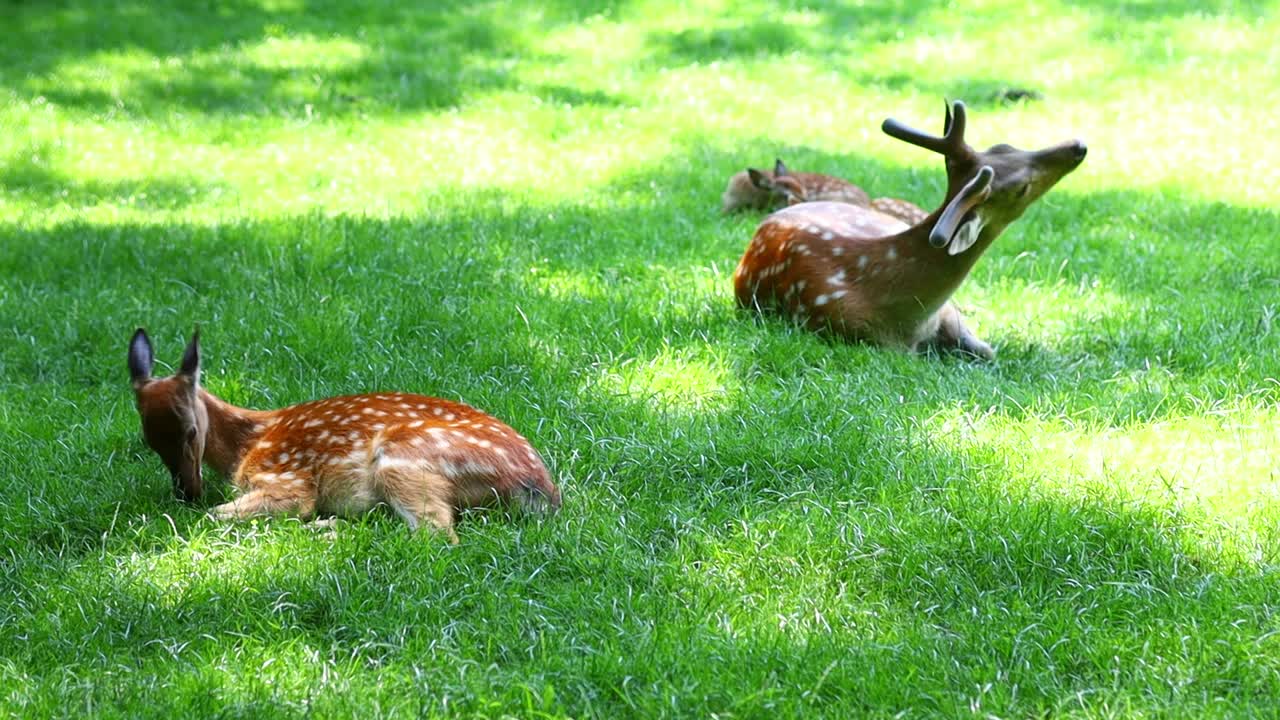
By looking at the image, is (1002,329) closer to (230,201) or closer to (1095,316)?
(1095,316)

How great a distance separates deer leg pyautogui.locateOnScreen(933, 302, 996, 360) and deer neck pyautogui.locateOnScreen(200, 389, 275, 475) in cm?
326

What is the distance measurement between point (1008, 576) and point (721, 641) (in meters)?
1.04

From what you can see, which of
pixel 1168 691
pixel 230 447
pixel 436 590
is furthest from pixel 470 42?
pixel 1168 691

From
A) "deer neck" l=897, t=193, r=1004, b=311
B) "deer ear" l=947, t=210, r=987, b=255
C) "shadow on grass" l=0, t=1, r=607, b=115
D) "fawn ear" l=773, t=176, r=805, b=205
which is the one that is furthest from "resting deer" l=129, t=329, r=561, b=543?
"shadow on grass" l=0, t=1, r=607, b=115

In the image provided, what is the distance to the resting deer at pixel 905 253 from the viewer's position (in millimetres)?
6434

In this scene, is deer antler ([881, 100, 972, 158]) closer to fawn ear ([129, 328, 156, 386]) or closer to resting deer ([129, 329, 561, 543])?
resting deer ([129, 329, 561, 543])

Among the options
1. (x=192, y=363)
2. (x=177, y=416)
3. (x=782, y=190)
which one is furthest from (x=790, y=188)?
(x=177, y=416)

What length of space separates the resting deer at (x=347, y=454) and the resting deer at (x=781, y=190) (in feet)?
15.1

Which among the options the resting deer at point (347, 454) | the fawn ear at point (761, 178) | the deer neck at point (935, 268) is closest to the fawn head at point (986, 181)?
the deer neck at point (935, 268)

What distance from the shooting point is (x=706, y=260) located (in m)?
8.52

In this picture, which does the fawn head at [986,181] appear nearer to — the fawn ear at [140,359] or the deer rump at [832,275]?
the deer rump at [832,275]

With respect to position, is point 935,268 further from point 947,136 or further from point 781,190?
point 781,190

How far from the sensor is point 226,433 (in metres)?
5.64

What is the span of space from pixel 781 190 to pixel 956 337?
2861mm
